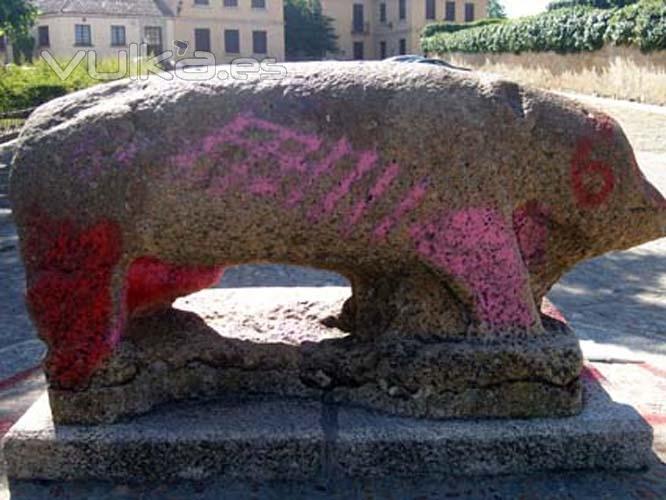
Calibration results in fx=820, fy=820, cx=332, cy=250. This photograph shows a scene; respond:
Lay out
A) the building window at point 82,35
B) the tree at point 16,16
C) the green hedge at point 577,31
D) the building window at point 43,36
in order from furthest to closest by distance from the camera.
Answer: the building window at point 43,36
the building window at point 82,35
the green hedge at point 577,31
the tree at point 16,16


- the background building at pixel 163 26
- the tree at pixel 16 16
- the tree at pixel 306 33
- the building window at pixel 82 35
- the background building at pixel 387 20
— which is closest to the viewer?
the tree at pixel 16 16

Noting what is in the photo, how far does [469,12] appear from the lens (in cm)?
4806

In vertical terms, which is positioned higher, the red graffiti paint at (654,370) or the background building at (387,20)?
the background building at (387,20)

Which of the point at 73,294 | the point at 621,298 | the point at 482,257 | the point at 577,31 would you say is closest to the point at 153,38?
the point at 577,31

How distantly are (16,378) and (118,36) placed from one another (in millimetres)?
39193

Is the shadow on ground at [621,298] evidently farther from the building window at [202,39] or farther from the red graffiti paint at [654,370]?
the building window at [202,39]

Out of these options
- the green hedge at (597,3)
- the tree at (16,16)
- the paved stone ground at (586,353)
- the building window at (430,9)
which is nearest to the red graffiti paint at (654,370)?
the paved stone ground at (586,353)

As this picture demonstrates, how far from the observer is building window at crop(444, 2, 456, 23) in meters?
47.0

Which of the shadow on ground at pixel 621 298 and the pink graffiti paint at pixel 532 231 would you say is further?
the shadow on ground at pixel 621 298

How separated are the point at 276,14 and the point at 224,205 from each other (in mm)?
43584

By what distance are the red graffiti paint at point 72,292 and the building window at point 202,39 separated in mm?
41994

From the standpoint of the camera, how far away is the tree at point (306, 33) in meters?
47.5

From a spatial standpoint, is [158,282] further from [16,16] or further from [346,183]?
[16,16]

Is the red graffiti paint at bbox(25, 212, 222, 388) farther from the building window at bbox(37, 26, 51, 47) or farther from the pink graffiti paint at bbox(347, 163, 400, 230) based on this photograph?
the building window at bbox(37, 26, 51, 47)
